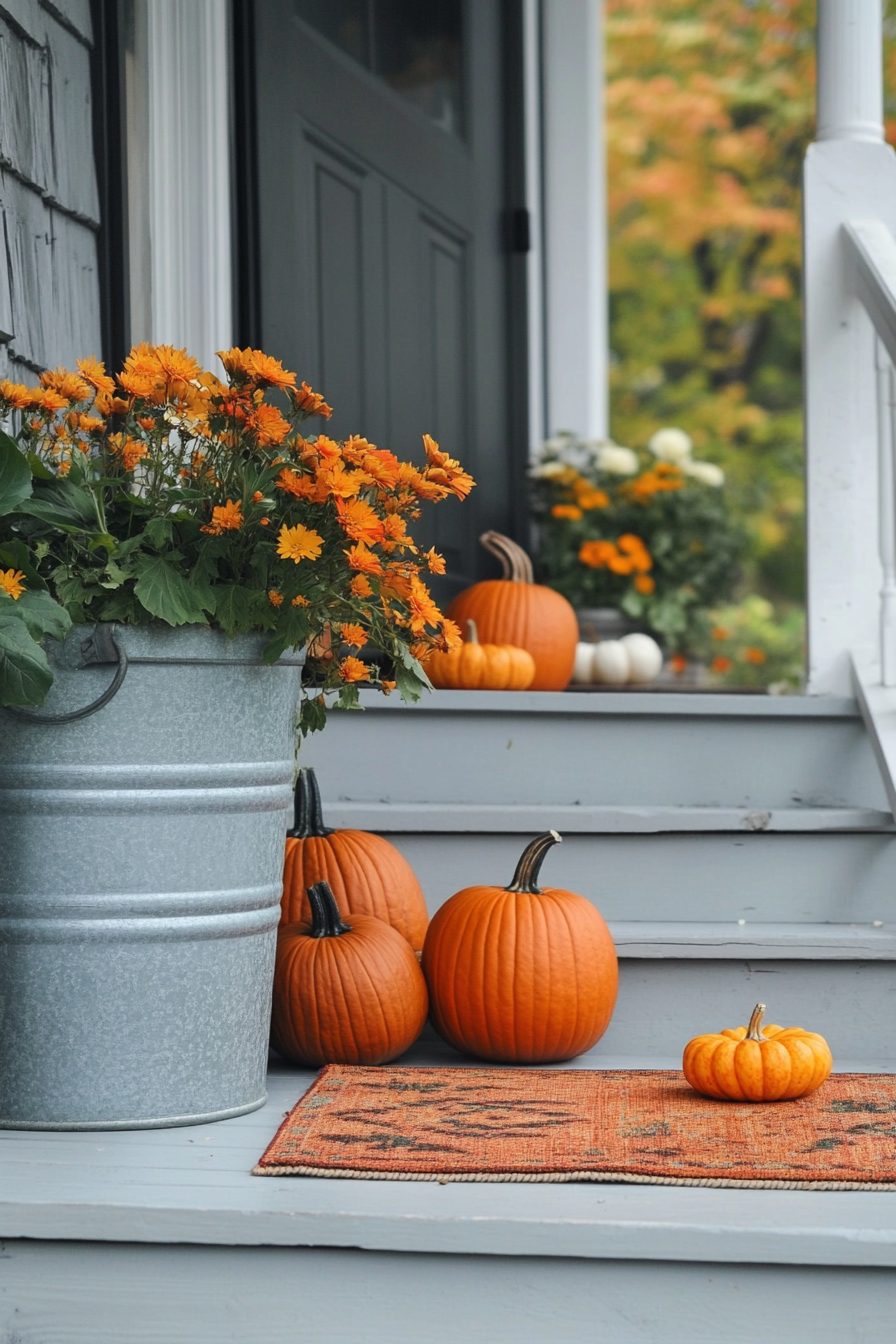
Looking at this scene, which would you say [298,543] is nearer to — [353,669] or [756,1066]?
[353,669]

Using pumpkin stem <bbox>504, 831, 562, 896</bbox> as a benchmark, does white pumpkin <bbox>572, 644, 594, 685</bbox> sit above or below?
above

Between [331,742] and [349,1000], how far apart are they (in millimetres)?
622

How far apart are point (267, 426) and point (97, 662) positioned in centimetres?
29

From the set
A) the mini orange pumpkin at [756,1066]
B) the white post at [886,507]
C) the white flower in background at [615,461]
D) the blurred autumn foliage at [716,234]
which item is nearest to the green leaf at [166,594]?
the mini orange pumpkin at [756,1066]

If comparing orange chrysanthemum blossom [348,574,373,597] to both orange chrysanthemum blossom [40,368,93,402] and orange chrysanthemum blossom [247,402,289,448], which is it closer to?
orange chrysanthemum blossom [247,402,289,448]

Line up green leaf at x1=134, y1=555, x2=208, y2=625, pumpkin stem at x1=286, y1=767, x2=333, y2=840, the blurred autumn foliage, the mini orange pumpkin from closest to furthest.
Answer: green leaf at x1=134, y1=555, x2=208, y2=625 < the mini orange pumpkin < pumpkin stem at x1=286, y1=767, x2=333, y2=840 < the blurred autumn foliage

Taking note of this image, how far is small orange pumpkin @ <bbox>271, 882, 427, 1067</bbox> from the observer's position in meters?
1.56

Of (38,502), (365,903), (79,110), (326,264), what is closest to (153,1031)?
(365,903)

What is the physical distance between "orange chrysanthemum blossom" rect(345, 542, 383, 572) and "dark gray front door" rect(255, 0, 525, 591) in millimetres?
1214

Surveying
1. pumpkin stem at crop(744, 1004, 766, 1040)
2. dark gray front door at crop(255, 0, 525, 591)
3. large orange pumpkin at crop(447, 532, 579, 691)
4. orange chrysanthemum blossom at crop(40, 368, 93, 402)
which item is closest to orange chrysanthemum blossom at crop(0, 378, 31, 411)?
orange chrysanthemum blossom at crop(40, 368, 93, 402)

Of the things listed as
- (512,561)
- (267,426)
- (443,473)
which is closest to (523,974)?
(443,473)

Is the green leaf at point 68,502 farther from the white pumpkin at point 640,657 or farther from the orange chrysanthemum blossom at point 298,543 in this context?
the white pumpkin at point 640,657

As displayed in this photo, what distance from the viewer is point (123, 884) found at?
133 centimetres

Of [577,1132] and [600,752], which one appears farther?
[600,752]
